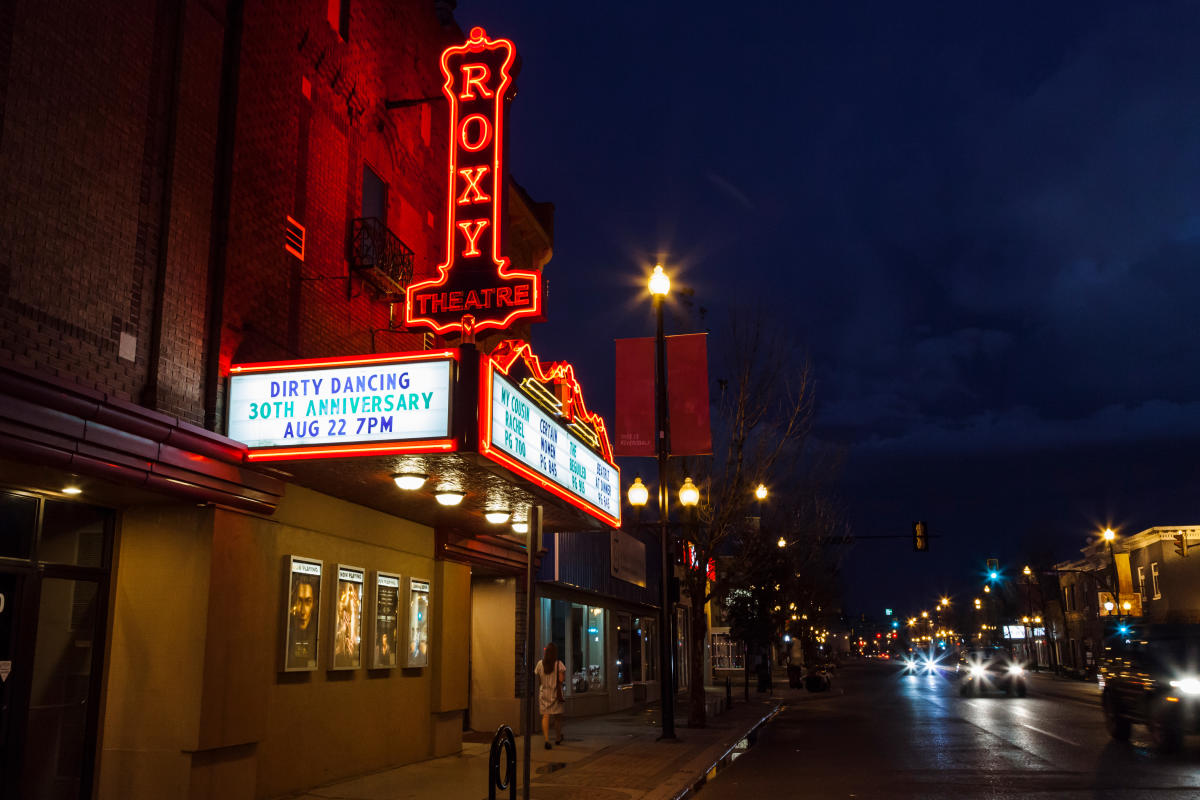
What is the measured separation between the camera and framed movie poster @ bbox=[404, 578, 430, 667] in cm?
1563

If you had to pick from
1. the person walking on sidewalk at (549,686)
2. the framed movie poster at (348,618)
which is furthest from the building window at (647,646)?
the framed movie poster at (348,618)

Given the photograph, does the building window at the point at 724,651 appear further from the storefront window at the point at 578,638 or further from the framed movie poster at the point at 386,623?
the framed movie poster at the point at 386,623

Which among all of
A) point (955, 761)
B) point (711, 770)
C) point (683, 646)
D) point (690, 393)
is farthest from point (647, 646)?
point (955, 761)

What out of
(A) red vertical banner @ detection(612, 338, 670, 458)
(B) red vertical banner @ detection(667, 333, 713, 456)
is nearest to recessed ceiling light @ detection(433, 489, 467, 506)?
(A) red vertical banner @ detection(612, 338, 670, 458)

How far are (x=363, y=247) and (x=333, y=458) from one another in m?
4.36

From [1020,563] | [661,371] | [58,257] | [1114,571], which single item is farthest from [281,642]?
[1020,563]

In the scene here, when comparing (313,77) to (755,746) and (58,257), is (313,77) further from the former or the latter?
(755,746)

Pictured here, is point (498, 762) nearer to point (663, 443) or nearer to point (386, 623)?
point (386, 623)

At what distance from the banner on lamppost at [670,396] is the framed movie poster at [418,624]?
202 inches

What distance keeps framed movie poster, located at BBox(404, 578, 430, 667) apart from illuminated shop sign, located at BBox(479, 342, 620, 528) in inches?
120

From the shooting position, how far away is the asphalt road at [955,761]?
507 inches

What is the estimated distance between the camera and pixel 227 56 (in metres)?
11.4

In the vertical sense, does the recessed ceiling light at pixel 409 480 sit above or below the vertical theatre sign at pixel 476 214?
below

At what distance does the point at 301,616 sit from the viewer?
41.0ft
